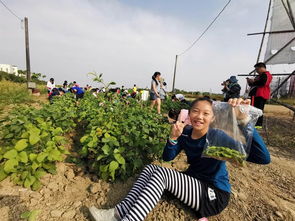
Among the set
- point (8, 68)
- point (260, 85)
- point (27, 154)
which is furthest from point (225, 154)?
point (8, 68)

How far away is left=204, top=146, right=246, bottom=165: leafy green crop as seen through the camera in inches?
55.5

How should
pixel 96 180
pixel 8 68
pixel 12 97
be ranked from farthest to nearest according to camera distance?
pixel 8 68 < pixel 12 97 < pixel 96 180

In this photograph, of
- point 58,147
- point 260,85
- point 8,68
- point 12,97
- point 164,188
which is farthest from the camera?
point 8,68

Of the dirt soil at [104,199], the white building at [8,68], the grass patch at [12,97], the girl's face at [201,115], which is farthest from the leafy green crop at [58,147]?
the white building at [8,68]

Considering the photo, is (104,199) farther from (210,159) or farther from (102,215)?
(210,159)

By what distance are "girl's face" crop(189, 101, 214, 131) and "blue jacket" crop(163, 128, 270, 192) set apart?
0.10 metres

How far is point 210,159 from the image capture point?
1665mm

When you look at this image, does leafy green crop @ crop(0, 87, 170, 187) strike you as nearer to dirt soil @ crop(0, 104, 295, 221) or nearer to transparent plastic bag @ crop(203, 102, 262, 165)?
dirt soil @ crop(0, 104, 295, 221)

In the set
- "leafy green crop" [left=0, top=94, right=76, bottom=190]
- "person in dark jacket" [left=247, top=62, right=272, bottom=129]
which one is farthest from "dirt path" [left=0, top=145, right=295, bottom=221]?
"person in dark jacket" [left=247, top=62, right=272, bottom=129]

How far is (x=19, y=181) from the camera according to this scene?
1.88 meters

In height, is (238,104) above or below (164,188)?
above

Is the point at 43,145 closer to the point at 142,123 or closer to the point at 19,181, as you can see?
the point at 19,181

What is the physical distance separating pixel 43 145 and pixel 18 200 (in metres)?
0.60

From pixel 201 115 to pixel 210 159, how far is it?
1.45ft
